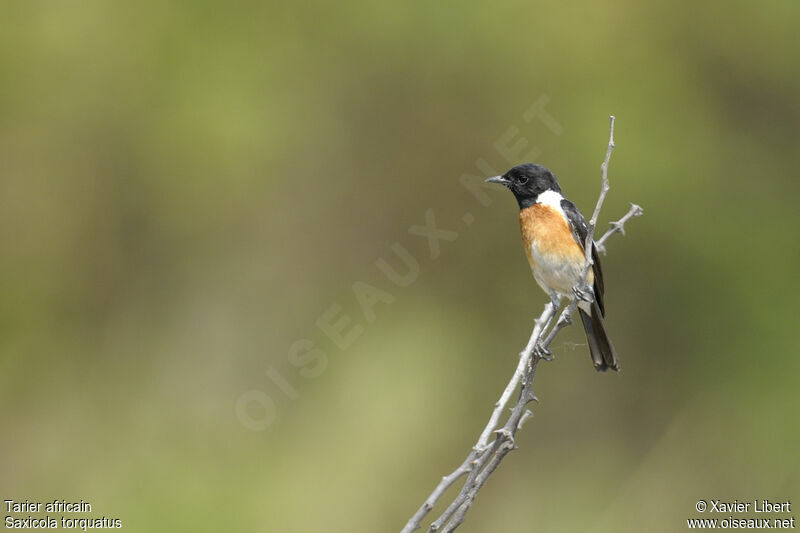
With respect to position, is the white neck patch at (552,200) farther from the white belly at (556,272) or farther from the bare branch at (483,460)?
the bare branch at (483,460)

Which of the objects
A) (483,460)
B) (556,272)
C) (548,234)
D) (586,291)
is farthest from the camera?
(548,234)

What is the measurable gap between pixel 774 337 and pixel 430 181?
11.3ft

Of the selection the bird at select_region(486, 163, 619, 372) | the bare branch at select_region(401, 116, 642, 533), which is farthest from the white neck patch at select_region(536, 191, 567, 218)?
the bare branch at select_region(401, 116, 642, 533)

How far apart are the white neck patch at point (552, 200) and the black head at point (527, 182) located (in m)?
0.02

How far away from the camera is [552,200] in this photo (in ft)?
14.4

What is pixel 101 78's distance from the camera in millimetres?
8289

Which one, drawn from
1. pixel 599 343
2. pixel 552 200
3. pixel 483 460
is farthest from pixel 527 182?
pixel 483 460

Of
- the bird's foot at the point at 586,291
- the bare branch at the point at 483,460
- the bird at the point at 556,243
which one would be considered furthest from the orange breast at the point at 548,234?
the bare branch at the point at 483,460

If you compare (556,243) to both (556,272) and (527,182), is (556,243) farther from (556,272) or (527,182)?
(527,182)

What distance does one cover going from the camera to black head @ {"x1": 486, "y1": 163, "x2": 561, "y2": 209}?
4312 millimetres

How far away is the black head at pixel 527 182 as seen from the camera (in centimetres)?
431

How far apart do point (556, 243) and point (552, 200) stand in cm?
23

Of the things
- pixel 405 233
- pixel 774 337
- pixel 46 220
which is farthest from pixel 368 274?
pixel 774 337

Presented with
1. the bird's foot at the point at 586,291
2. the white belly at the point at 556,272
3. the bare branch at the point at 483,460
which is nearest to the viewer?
the bare branch at the point at 483,460
